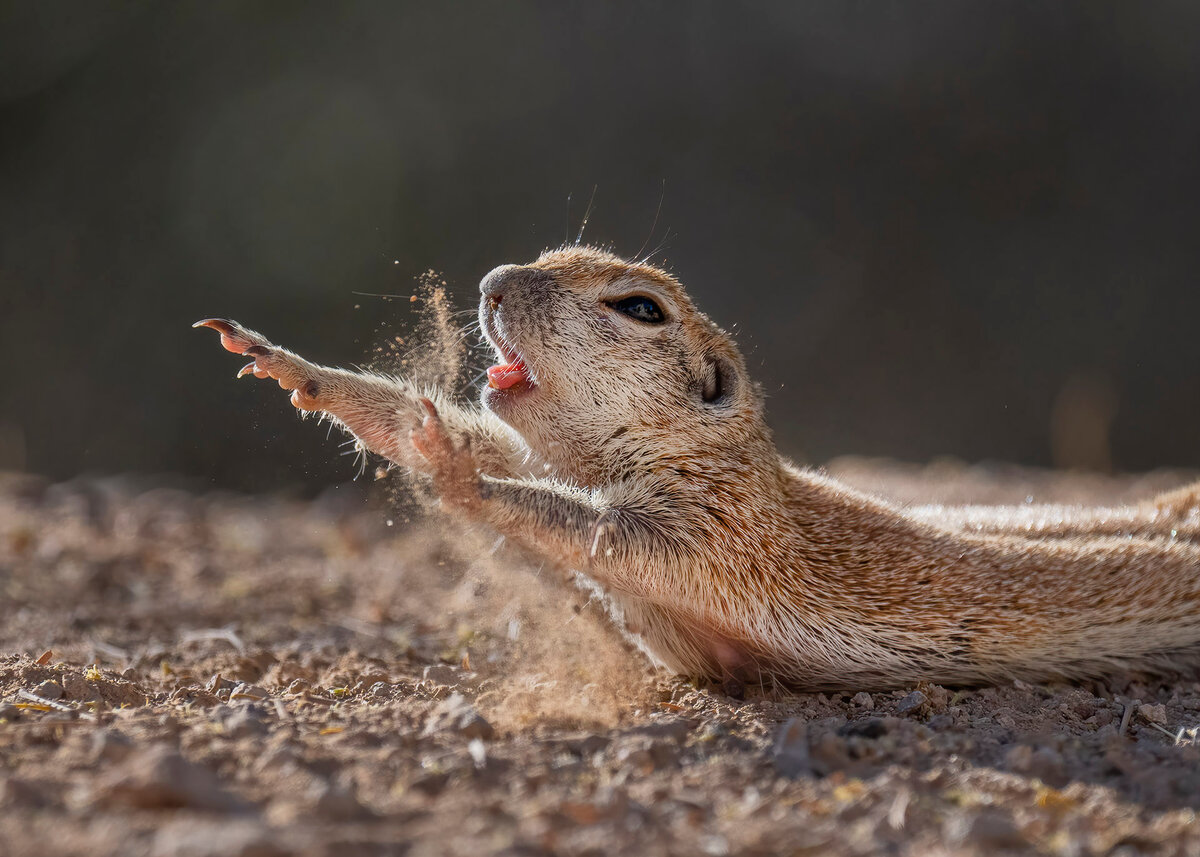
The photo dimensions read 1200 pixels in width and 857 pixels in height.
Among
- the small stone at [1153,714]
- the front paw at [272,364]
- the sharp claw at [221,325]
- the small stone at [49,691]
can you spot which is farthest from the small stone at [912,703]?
the sharp claw at [221,325]

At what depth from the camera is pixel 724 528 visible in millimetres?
4613

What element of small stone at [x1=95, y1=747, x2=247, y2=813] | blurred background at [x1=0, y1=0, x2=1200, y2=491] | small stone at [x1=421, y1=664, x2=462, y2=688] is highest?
blurred background at [x1=0, y1=0, x2=1200, y2=491]

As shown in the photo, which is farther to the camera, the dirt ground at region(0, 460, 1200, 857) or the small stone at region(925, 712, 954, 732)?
the small stone at region(925, 712, 954, 732)

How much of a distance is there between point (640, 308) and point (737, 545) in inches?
48.1

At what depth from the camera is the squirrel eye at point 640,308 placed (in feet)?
16.0

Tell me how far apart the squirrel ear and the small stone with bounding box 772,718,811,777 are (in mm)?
1931

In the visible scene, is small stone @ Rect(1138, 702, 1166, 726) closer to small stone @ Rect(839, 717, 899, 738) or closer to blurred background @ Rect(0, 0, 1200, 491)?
small stone @ Rect(839, 717, 899, 738)

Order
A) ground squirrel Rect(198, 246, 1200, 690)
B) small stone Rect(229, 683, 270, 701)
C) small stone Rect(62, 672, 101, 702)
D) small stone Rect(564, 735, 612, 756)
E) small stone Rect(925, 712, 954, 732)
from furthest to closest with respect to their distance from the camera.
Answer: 1. ground squirrel Rect(198, 246, 1200, 690)
2. small stone Rect(229, 683, 270, 701)
3. small stone Rect(62, 672, 101, 702)
4. small stone Rect(925, 712, 954, 732)
5. small stone Rect(564, 735, 612, 756)

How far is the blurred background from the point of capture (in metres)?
13.5

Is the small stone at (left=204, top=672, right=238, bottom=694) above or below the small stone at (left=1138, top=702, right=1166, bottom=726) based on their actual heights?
below

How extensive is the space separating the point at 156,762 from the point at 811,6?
17.1m

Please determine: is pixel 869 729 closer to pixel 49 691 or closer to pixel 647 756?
pixel 647 756

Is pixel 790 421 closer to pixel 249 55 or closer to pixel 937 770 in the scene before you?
pixel 249 55

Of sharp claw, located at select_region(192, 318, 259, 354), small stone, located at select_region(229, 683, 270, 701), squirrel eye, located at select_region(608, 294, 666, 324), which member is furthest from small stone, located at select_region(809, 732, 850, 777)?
sharp claw, located at select_region(192, 318, 259, 354)
